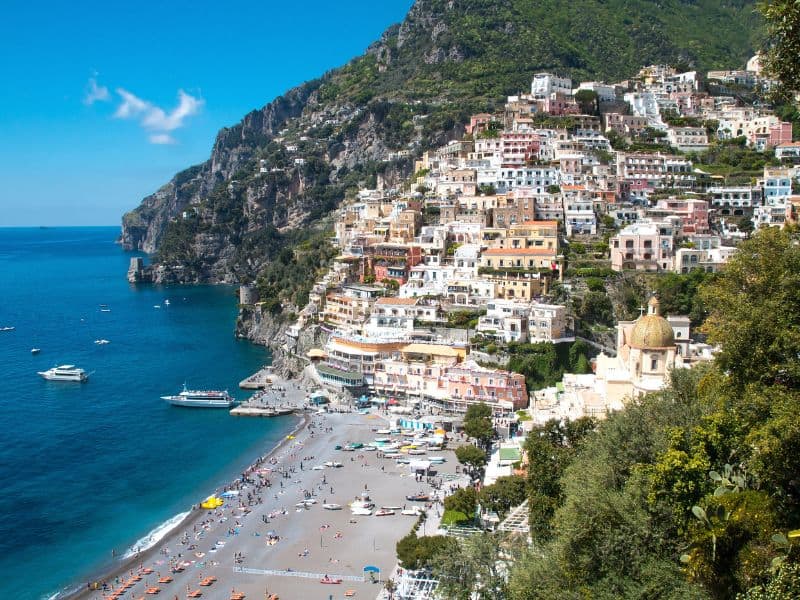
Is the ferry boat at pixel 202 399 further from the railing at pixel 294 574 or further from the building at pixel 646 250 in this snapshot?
the building at pixel 646 250

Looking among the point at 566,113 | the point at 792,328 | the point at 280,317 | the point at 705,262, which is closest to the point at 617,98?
the point at 566,113

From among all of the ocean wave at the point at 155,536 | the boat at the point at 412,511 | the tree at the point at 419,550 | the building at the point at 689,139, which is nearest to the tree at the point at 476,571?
the tree at the point at 419,550

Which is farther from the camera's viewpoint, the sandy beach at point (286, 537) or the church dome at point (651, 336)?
the church dome at point (651, 336)

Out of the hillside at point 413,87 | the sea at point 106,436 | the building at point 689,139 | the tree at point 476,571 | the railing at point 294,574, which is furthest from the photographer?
the hillside at point 413,87

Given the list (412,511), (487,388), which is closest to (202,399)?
(487,388)

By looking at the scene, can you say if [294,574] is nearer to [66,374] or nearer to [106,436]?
[106,436]

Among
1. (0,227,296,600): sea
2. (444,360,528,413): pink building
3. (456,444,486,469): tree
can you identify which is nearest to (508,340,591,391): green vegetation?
(444,360,528,413): pink building

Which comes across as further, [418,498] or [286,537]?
[418,498]
